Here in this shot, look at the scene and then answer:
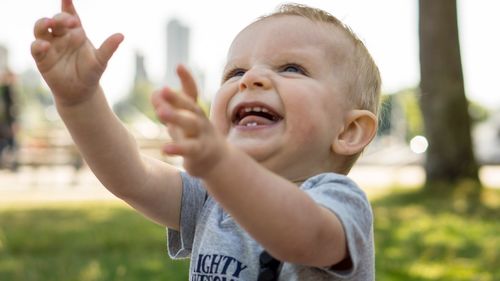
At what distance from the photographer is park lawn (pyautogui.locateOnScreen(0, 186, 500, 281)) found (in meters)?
4.30

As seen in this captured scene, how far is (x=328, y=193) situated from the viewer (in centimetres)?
147

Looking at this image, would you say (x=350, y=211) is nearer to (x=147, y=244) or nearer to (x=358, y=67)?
(x=358, y=67)

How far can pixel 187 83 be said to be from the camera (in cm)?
122

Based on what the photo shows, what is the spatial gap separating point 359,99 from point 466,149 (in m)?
8.37

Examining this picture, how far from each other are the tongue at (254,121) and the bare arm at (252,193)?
1.01 feet

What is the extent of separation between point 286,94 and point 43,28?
49 centimetres

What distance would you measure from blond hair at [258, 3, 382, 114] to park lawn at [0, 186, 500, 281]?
8.24 feet

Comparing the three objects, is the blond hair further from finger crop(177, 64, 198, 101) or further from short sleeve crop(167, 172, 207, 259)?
finger crop(177, 64, 198, 101)

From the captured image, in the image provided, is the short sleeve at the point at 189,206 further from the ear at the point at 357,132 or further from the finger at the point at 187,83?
the finger at the point at 187,83

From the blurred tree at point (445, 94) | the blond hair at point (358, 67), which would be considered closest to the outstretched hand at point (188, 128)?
the blond hair at point (358, 67)

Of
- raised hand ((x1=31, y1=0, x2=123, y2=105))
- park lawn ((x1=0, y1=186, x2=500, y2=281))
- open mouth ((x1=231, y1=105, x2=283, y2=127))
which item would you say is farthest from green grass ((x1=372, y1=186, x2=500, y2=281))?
raised hand ((x1=31, y1=0, x2=123, y2=105))

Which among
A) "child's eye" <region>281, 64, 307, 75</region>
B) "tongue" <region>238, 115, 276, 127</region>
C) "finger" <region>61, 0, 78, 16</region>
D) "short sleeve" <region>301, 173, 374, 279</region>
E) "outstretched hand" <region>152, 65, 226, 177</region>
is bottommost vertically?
"short sleeve" <region>301, 173, 374, 279</region>

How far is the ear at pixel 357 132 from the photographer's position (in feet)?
5.60

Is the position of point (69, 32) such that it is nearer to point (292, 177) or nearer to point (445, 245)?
point (292, 177)
